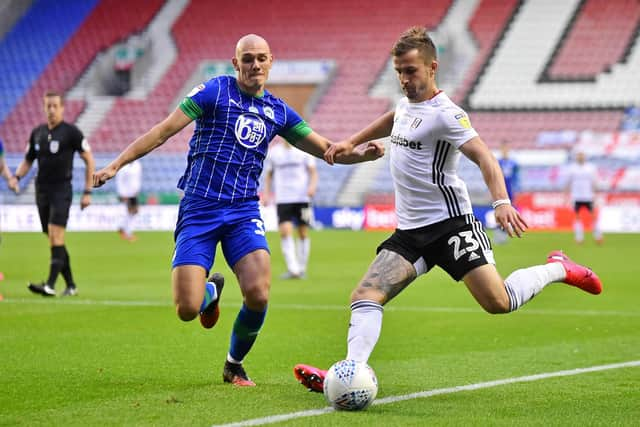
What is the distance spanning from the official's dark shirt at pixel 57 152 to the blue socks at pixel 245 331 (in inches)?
263

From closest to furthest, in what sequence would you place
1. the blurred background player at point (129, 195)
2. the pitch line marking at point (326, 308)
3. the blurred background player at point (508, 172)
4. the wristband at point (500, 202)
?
the wristband at point (500, 202), the pitch line marking at point (326, 308), the blurred background player at point (508, 172), the blurred background player at point (129, 195)

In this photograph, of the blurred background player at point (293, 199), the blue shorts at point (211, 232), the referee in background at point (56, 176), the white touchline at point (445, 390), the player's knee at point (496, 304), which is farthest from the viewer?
the blurred background player at point (293, 199)

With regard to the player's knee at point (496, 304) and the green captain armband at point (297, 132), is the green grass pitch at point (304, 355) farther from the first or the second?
the green captain armband at point (297, 132)

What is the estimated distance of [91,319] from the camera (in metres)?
11.4

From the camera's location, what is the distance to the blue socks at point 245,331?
7.30 metres

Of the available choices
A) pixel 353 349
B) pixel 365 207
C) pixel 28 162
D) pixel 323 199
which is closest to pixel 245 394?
pixel 353 349

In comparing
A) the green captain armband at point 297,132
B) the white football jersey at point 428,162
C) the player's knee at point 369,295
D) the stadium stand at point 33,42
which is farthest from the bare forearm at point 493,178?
the stadium stand at point 33,42

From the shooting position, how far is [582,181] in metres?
27.0

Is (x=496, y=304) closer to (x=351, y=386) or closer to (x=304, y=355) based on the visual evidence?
(x=351, y=386)

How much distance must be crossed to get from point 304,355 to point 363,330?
2581mm

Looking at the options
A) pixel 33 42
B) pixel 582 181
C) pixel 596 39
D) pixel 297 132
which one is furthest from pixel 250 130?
pixel 33 42

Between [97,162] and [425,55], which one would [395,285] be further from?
[97,162]

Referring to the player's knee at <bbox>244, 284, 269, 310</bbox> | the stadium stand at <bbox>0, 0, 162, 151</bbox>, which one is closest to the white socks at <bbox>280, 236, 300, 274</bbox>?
the player's knee at <bbox>244, 284, 269, 310</bbox>

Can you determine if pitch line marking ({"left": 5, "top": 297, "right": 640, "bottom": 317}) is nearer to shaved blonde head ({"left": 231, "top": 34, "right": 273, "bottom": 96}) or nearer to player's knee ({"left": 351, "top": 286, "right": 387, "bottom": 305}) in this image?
shaved blonde head ({"left": 231, "top": 34, "right": 273, "bottom": 96})
